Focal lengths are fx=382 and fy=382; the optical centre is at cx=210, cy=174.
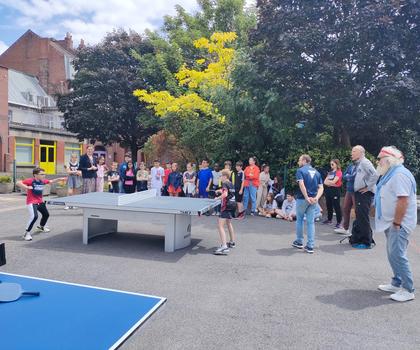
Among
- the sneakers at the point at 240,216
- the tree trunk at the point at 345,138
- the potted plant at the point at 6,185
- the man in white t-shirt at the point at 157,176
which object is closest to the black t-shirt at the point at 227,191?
the sneakers at the point at 240,216

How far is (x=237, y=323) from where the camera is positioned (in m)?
4.18

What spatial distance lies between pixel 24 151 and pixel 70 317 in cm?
3599

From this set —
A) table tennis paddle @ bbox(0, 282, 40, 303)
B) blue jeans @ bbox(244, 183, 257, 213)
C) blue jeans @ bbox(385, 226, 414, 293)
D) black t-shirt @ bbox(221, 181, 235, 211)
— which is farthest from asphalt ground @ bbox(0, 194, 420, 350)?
blue jeans @ bbox(244, 183, 257, 213)

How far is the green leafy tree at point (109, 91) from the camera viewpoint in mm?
28109

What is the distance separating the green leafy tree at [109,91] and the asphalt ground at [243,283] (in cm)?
1991

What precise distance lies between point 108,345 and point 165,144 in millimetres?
18249

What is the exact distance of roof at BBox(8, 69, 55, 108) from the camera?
3775cm

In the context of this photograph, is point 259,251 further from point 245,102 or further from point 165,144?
point 165,144

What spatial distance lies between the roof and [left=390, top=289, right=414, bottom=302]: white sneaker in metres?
38.3

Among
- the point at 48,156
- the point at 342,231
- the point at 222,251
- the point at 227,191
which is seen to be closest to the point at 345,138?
the point at 342,231

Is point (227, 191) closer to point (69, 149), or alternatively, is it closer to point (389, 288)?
point (389, 288)

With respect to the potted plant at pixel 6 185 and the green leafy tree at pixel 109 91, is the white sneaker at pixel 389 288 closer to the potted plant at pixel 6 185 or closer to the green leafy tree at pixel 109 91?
the potted plant at pixel 6 185

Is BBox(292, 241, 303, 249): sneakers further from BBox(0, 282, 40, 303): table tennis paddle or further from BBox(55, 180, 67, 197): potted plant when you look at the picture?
BBox(55, 180, 67, 197): potted plant

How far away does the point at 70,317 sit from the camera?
8.05 feet
